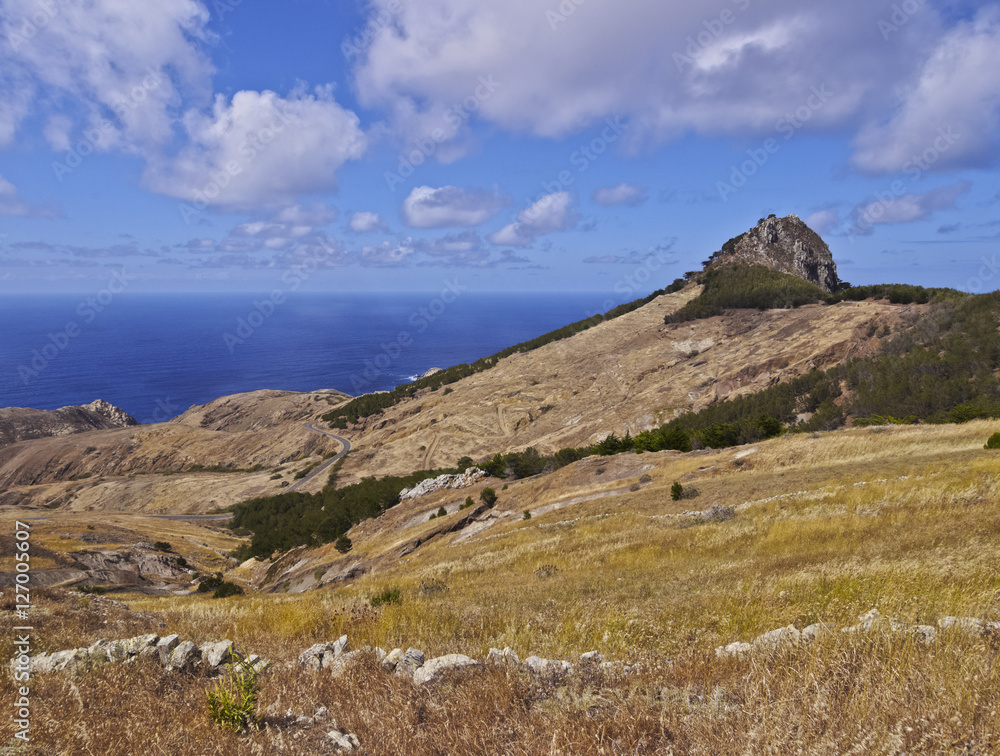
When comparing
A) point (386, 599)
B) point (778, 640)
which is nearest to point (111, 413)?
point (386, 599)

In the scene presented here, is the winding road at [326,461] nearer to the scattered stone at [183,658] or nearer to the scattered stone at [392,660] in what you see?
the scattered stone at [183,658]

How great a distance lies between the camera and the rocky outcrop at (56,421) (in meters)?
112

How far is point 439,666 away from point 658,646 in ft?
9.58

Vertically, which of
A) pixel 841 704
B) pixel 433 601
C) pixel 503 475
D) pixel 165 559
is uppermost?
pixel 841 704

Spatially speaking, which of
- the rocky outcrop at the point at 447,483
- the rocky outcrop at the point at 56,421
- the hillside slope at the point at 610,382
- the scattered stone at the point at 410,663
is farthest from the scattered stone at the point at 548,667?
the rocky outcrop at the point at 56,421

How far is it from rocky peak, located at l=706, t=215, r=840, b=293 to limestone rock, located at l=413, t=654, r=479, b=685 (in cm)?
11367

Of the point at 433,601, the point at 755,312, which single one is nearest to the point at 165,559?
the point at 433,601

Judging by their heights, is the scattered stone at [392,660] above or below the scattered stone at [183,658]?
below

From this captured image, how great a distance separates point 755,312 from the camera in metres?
79.0

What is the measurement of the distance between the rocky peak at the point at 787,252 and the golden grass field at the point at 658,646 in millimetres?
102506

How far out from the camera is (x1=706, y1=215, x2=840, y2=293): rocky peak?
10425 cm

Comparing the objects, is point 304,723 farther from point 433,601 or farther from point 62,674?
point 433,601

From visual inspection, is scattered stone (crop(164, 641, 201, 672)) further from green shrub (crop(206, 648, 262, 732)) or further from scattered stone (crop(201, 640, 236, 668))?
green shrub (crop(206, 648, 262, 732))

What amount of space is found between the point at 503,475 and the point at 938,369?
37.6m
